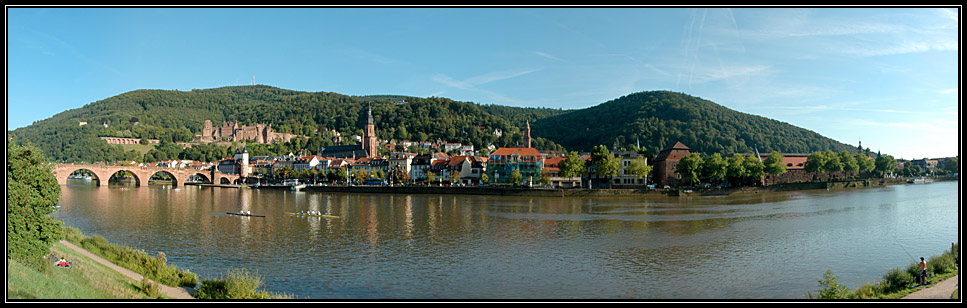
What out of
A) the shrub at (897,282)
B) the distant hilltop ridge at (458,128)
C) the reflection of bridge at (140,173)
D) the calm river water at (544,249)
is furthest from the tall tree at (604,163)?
the reflection of bridge at (140,173)

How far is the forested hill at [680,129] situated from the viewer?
126m

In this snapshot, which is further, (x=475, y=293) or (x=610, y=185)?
(x=610, y=185)

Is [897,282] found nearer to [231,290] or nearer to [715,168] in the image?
[231,290]

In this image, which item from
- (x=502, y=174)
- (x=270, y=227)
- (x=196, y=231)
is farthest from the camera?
(x=502, y=174)

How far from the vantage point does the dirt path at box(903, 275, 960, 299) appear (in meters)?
13.1

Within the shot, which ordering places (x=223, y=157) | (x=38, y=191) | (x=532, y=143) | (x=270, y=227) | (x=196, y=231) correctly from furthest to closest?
(x=223, y=157) < (x=532, y=143) < (x=270, y=227) < (x=196, y=231) < (x=38, y=191)

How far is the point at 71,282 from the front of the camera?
13227 mm

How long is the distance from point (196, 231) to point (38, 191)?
51.4ft

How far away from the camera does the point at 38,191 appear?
14477mm

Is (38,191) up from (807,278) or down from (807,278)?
up

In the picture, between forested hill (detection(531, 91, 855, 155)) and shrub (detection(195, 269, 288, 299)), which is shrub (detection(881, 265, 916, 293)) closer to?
shrub (detection(195, 269, 288, 299))

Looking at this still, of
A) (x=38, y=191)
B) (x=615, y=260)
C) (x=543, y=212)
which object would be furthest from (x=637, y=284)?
(x=543, y=212)

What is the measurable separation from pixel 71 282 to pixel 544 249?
1580cm

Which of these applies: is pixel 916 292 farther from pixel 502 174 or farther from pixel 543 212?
pixel 502 174
